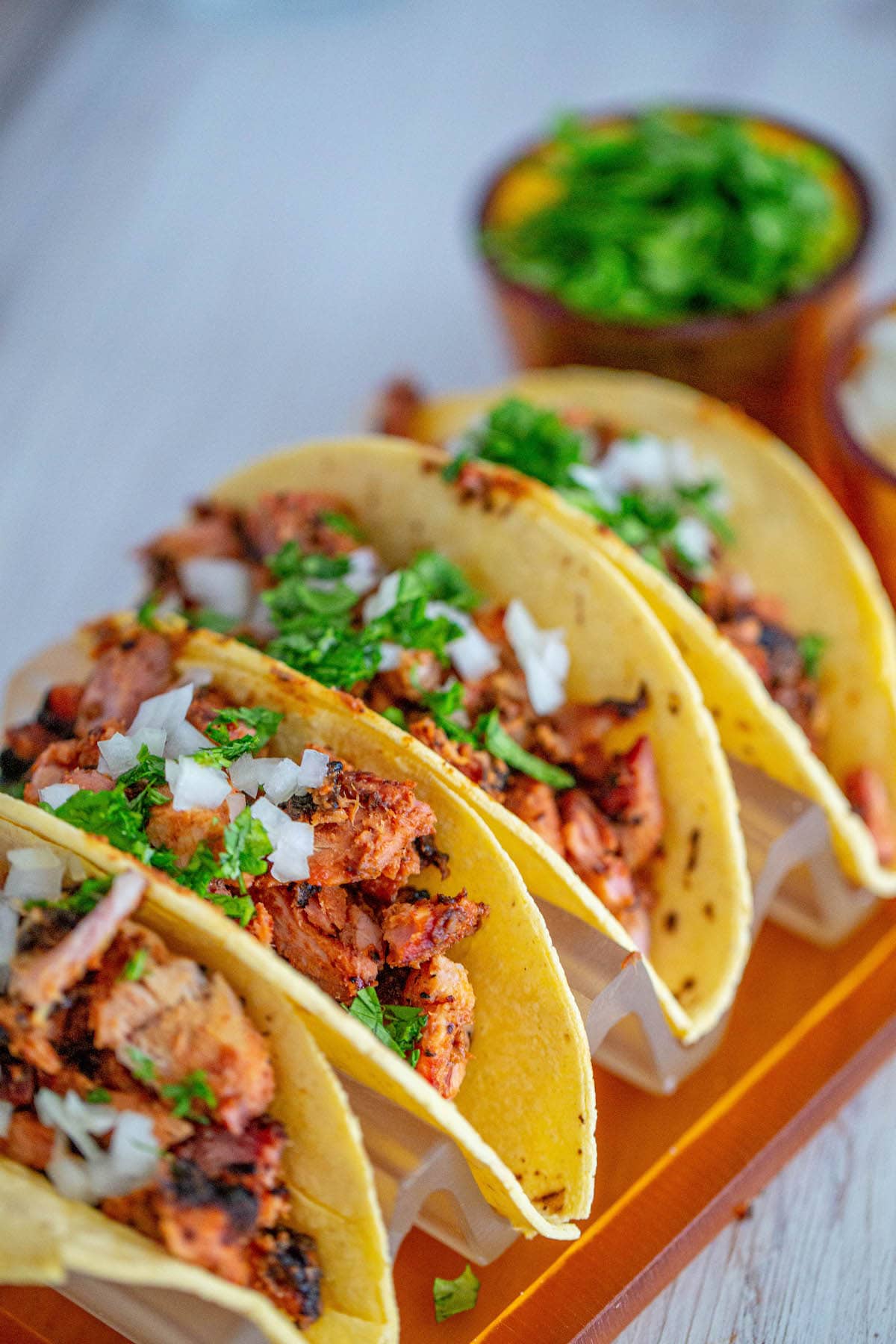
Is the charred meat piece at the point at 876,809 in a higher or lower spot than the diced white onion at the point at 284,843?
lower

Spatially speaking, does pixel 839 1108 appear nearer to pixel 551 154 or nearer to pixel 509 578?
pixel 509 578

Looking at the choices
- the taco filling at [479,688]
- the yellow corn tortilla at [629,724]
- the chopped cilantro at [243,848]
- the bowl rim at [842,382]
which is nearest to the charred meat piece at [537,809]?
the taco filling at [479,688]

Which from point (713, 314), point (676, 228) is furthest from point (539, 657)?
point (676, 228)

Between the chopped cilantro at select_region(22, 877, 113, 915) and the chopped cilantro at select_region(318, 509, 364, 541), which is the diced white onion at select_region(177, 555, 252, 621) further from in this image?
the chopped cilantro at select_region(22, 877, 113, 915)

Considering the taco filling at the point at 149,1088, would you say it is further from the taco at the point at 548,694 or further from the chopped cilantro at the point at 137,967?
the taco at the point at 548,694

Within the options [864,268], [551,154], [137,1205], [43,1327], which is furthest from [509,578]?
[551,154]

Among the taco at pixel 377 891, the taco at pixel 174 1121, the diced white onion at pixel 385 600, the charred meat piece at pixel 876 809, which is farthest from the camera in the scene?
the charred meat piece at pixel 876 809
